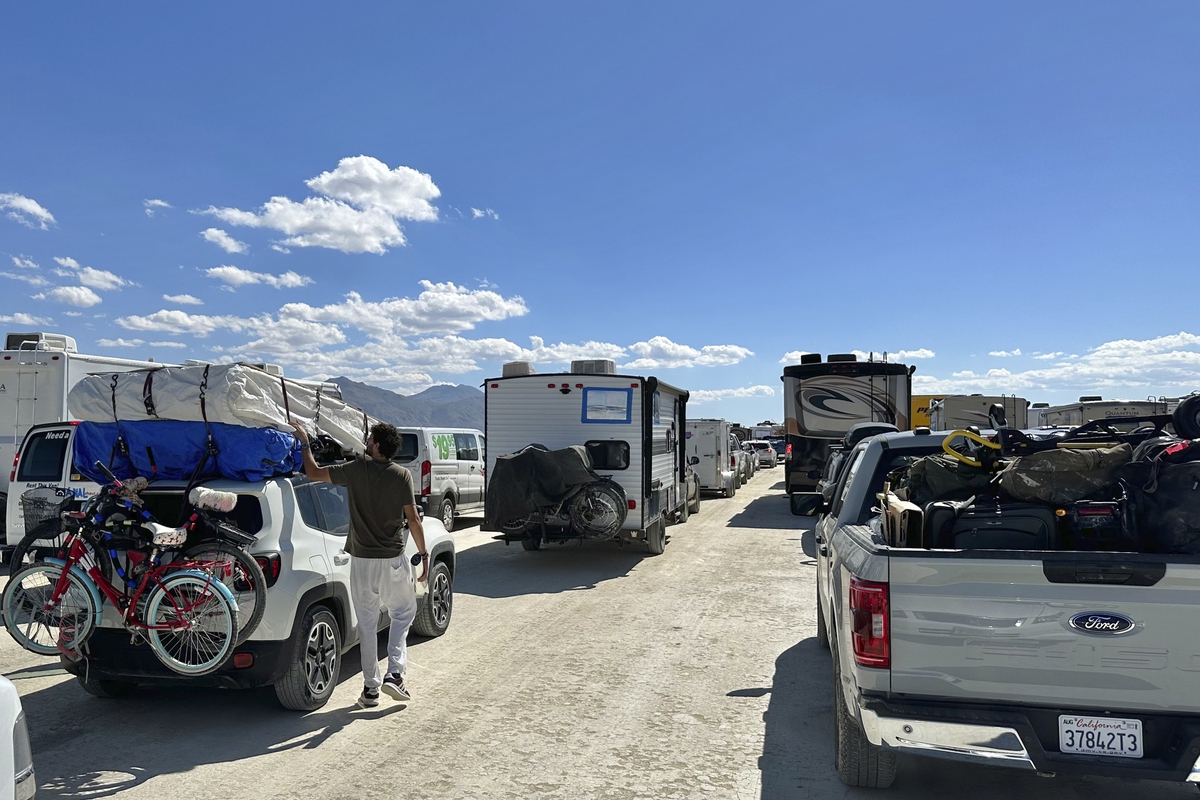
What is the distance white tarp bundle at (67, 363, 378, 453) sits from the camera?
5242 millimetres

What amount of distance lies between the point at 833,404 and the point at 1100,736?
14.9m

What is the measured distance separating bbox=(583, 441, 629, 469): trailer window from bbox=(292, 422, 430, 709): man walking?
5.91 metres

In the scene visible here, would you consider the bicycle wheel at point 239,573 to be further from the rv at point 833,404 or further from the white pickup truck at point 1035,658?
the rv at point 833,404

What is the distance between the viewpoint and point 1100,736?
3125mm

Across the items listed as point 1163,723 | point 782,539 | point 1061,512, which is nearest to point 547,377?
point 782,539

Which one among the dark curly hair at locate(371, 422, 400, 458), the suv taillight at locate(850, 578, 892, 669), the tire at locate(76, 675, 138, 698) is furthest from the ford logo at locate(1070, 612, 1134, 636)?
the tire at locate(76, 675, 138, 698)

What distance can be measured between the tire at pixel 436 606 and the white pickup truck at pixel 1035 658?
14.9 feet

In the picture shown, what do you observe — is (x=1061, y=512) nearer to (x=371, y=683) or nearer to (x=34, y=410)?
(x=371, y=683)

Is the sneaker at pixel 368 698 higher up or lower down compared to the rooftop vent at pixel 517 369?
lower down

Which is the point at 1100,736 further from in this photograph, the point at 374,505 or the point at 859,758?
the point at 374,505

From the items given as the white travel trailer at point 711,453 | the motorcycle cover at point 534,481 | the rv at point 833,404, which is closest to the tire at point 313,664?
the motorcycle cover at point 534,481

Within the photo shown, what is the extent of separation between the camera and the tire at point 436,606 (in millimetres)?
7039

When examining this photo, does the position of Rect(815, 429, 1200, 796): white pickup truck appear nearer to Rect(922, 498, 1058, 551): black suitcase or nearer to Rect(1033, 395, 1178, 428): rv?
Rect(922, 498, 1058, 551): black suitcase

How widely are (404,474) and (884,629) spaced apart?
3.49 metres
